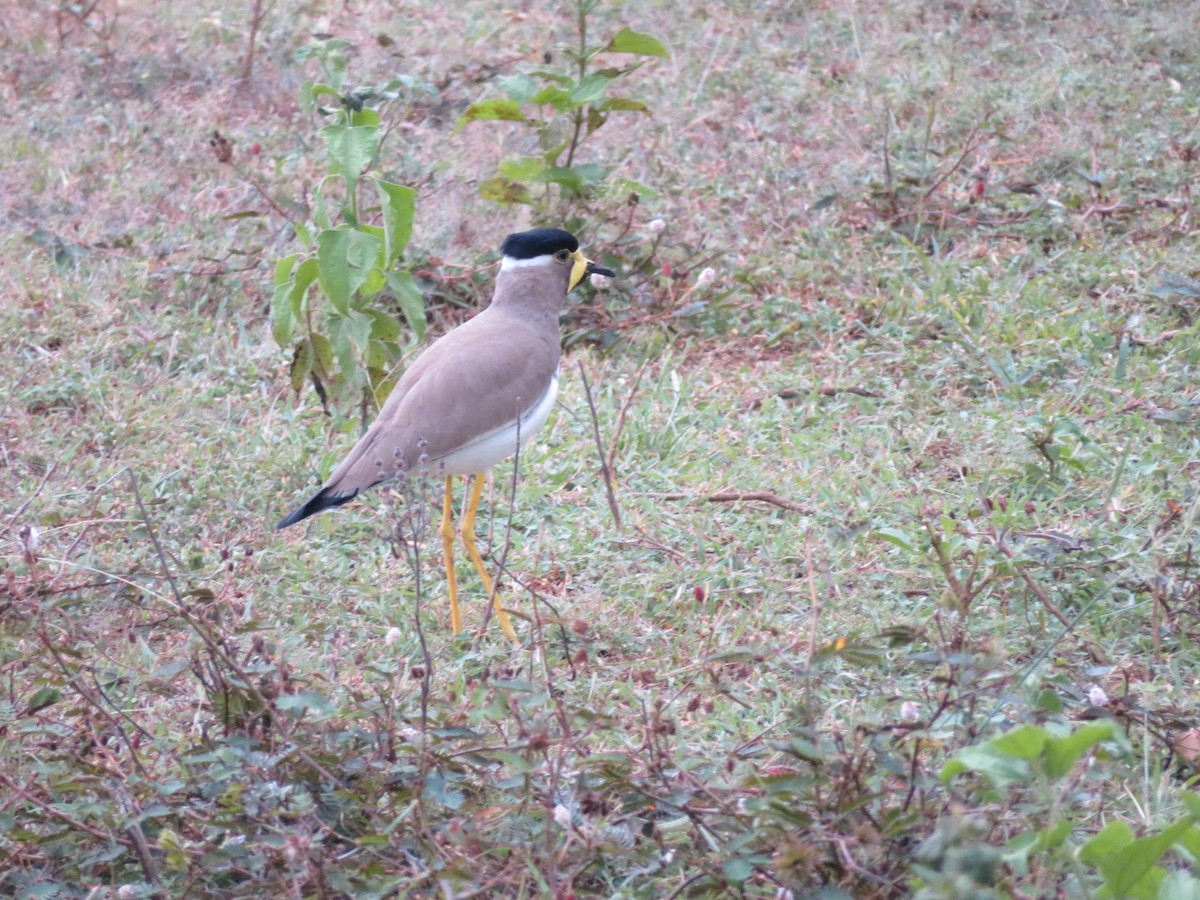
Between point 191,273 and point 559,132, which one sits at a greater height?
point 559,132

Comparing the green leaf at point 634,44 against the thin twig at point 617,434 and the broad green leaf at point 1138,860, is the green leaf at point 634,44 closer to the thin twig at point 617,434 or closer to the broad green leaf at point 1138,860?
the thin twig at point 617,434

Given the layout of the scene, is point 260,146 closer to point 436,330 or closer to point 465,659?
point 436,330

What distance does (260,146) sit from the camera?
6.97 m

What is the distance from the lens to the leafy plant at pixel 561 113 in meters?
5.43

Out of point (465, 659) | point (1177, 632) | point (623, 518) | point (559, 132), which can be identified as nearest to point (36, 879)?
point (465, 659)

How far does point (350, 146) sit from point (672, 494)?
1520 millimetres

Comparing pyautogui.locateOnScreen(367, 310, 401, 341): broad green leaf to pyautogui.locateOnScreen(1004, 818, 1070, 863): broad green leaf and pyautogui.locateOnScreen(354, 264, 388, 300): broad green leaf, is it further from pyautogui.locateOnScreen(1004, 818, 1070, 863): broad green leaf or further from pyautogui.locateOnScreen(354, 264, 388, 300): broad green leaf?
pyautogui.locateOnScreen(1004, 818, 1070, 863): broad green leaf

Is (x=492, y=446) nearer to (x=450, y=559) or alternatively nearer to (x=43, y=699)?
(x=450, y=559)

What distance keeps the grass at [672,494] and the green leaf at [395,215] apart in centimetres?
84

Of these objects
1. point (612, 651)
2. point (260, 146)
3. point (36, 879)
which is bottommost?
point (612, 651)

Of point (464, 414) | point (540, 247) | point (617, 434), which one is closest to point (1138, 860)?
point (464, 414)

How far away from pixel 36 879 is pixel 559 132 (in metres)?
3.81

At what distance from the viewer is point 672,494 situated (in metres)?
4.68

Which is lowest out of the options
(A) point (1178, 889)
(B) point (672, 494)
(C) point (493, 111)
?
(B) point (672, 494)
